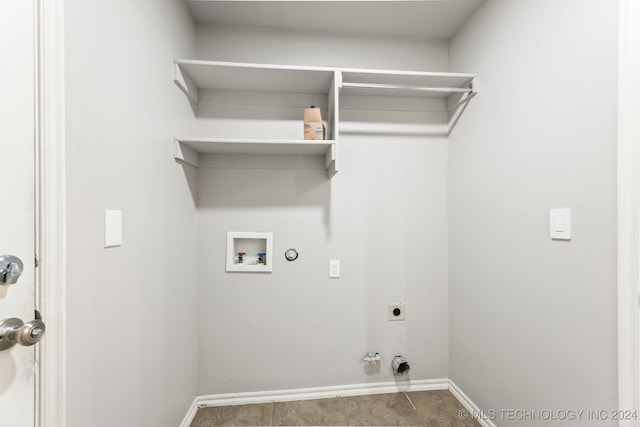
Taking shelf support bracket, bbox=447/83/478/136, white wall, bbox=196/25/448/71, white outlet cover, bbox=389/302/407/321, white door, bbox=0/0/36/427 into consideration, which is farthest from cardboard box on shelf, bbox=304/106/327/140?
white outlet cover, bbox=389/302/407/321

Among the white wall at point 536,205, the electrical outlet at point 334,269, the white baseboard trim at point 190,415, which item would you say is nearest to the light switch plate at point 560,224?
the white wall at point 536,205

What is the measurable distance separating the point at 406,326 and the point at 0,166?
1993mm

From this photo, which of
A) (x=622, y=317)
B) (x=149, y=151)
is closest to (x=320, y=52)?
(x=149, y=151)

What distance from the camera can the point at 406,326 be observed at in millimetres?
1788

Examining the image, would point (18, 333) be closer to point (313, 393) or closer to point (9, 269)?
point (9, 269)

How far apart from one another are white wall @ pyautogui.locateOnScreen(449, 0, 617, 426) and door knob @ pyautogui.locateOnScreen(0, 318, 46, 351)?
1710 millimetres

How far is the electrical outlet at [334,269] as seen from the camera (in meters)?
1.73

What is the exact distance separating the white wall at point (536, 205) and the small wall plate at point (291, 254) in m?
1.07

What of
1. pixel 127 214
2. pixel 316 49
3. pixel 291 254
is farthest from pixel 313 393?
pixel 316 49

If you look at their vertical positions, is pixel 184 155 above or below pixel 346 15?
below

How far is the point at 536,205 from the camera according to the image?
3.84ft

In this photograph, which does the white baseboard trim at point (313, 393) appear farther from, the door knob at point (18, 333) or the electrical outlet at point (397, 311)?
the door knob at point (18, 333)

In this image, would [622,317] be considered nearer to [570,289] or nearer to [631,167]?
[570,289]

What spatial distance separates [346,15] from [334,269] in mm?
1579
